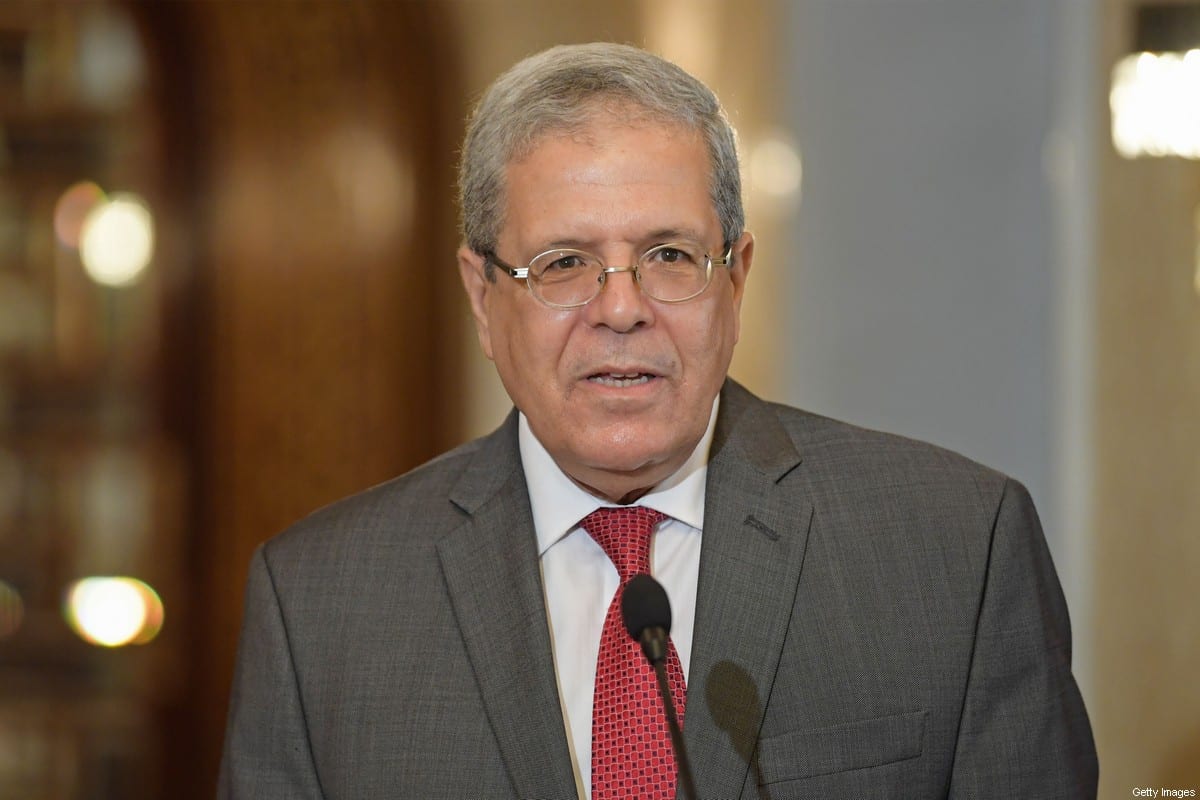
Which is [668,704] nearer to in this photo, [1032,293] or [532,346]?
[532,346]

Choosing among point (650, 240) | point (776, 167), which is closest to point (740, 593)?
point (650, 240)

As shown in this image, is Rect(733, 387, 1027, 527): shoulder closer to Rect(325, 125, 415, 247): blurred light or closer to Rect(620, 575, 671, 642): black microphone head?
Rect(620, 575, 671, 642): black microphone head

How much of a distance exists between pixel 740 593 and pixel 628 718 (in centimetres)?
20

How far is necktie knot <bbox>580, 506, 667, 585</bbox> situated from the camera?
65.2 inches

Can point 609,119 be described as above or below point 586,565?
above

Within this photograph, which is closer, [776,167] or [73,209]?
[776,167]

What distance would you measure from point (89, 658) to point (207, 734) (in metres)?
0.43

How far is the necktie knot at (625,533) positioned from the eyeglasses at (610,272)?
10.8 inches

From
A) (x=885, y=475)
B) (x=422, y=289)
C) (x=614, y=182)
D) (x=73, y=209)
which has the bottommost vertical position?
(x=885, y=475)

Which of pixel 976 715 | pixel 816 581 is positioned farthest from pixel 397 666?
pixel 976 715

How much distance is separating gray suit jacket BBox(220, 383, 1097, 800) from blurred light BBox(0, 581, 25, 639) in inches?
96.2

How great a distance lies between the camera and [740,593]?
1.62 metres

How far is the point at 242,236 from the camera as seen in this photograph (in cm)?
365

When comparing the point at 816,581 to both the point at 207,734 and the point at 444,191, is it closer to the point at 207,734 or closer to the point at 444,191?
the point at 444,191
